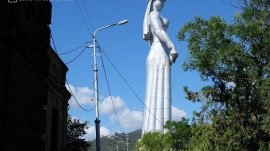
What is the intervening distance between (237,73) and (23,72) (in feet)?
26.2

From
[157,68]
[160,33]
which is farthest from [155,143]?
[160,33]

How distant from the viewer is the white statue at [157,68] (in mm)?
34844

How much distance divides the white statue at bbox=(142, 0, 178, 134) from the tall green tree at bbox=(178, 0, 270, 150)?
59.6ft

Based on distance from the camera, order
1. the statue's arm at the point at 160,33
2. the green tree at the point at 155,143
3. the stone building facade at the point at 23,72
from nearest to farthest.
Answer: the stone building facade at the point at 23,72 → the green tree at the point at 155,143 → the statue's arm at the point at 160,33

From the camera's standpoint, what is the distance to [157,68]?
36.1m

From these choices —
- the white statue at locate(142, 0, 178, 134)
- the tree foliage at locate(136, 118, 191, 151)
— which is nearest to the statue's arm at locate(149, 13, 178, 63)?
the white statue at locate(142, 0, 178, 134)

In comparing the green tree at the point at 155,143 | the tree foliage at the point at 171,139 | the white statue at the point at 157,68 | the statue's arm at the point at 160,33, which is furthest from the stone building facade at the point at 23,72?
the statue's arm at the point at 160,33

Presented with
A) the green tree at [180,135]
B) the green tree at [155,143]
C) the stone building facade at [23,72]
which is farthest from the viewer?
the green tree at [155,143]

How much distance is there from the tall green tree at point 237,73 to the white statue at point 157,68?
18174 mm

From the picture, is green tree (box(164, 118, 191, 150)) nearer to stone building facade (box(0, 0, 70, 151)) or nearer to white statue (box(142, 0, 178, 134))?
white statue (box(142, 0, 178, 134))

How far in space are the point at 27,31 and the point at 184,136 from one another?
19.0m

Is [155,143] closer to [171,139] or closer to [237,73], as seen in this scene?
[171,139]

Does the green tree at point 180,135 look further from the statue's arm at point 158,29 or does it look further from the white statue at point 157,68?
the statue's arm at point 158,29

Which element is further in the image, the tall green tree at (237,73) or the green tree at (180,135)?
the green tree at (180,135)
